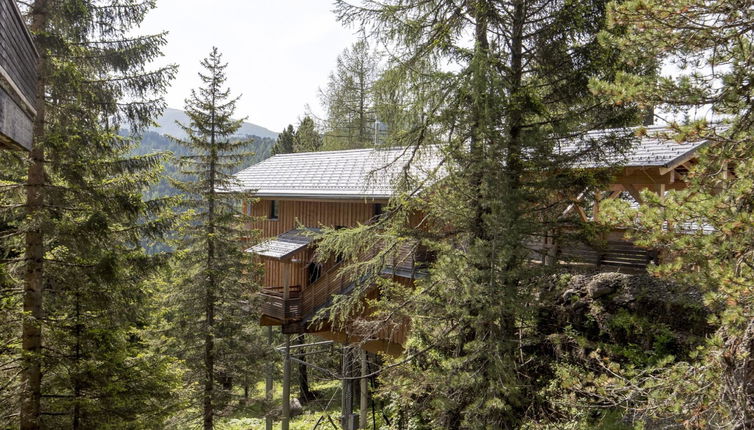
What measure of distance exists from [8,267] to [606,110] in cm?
984

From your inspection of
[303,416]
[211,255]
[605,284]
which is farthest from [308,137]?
[605,284]

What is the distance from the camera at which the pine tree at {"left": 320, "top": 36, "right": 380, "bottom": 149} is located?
2977 cm

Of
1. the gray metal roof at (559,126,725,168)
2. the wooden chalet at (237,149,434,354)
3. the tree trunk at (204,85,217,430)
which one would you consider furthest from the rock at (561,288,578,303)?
the tree trunk at (204,85,217,430)

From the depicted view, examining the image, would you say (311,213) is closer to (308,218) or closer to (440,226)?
(308,218)

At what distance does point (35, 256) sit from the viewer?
7.69 m

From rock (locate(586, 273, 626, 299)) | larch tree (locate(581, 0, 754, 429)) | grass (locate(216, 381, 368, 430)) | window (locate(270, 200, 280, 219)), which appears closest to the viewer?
larch tree (locate(581, 0, 754, 429))

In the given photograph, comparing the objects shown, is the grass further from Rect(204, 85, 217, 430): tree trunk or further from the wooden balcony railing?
Rect(204, 85, 217, 430): tree trunk

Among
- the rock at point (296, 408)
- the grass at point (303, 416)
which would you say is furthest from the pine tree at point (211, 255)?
the rock at point (296, 408)

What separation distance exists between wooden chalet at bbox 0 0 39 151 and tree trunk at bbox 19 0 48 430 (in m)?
2.91

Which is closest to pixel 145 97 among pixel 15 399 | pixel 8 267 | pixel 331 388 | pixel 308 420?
pixel 8 267

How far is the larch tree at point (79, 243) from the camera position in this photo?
754cm

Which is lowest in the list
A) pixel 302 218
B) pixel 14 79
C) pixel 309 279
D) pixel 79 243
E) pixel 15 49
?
pixel 309 279

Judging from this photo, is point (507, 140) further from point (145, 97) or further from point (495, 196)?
point (145, 97)

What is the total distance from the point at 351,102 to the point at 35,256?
79.6 feet
